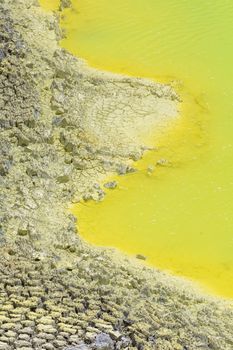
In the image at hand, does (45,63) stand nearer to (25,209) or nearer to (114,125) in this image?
(114,125)

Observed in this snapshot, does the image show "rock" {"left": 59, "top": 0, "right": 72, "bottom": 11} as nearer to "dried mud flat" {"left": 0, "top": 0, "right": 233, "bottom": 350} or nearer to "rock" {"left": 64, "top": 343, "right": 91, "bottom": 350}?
"dried mud flat" {"left": 0, "top": 0, "right": 233, "bottom": 350}

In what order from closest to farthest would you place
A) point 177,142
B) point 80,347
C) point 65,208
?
point 80,347, point 65,208, point 177,142

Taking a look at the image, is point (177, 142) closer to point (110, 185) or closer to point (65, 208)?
point (110, 185)

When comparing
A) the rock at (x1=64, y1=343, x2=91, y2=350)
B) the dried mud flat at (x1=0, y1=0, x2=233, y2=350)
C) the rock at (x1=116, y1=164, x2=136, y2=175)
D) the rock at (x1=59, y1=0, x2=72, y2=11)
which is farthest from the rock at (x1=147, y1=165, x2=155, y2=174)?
the rock at (x1=59, y1=0, x2=72, y2=11)

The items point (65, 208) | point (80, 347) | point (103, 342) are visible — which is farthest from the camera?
point (65, 208)

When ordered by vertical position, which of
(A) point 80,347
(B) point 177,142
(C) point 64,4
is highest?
(C) point 64,4

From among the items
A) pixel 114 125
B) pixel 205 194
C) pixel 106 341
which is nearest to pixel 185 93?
pixel 114 125

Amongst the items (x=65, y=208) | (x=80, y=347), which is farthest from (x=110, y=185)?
(x=80, y=347)
